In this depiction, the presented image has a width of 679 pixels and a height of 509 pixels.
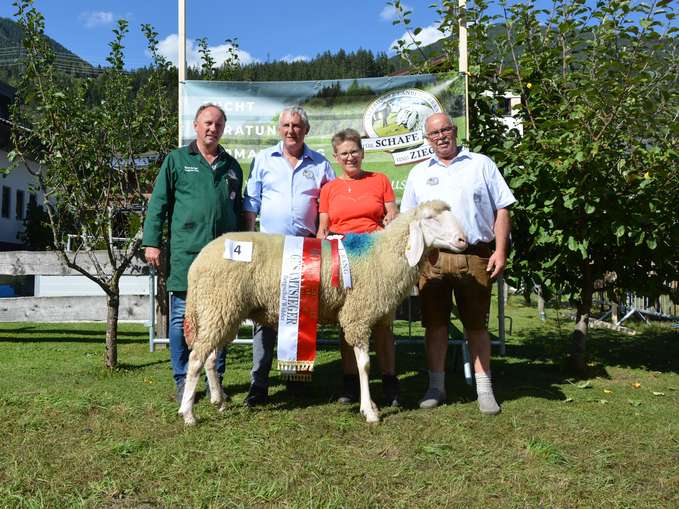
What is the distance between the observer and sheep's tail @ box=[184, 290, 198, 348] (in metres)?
4.16

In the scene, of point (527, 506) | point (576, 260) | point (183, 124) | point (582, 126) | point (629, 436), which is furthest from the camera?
point (183, 124)

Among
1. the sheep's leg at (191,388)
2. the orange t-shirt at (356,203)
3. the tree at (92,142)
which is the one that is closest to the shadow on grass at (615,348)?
the orange t-shirt at (356,203)

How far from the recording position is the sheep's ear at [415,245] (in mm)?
4270

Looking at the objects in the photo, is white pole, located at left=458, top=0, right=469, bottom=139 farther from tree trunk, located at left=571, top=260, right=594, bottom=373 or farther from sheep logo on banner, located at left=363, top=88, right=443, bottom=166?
tree trunk, located at left=571, top=260, right=594, bottom=373

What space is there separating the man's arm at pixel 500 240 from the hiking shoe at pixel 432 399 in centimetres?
103

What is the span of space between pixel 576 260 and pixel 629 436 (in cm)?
220

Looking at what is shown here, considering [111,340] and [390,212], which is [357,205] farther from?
[111,340]

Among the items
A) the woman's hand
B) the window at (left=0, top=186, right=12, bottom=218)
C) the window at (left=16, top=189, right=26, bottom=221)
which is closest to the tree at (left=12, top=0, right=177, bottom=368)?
the woman's hand

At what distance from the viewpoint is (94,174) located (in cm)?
607

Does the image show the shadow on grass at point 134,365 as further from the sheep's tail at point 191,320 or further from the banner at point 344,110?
the banner at point 344,110

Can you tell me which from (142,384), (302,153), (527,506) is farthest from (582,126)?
(142,384)

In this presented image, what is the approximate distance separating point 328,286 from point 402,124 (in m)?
2.55

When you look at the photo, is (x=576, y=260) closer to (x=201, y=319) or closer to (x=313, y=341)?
(x=313, y=341)

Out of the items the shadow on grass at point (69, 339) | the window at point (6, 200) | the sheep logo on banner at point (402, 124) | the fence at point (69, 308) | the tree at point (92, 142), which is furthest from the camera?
the window at point (6, 200)
